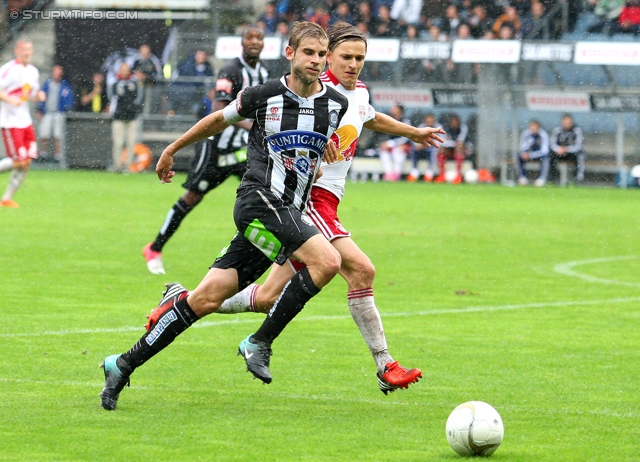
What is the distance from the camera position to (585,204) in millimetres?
21625

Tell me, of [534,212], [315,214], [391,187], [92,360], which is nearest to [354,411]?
[315,214]

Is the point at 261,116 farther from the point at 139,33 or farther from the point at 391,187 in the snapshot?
the point at 139,33

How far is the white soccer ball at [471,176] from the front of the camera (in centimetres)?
2705

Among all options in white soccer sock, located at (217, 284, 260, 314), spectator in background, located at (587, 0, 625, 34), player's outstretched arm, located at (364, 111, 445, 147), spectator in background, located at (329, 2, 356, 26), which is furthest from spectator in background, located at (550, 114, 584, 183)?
white soccer sock, located at (217, 284, 260, 314)

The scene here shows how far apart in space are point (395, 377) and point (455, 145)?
840 inches

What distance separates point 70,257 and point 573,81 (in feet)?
57.7

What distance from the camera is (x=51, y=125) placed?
28.9 meters

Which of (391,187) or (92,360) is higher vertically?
(92,360)

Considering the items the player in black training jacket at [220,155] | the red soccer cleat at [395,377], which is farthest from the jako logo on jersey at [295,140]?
the player in black training jacket at [220,155]

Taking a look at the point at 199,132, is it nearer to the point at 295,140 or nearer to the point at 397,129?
the point at 295,140

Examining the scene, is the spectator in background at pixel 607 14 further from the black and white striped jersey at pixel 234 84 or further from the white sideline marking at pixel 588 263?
the black and white striped jersey at pixel 234 84

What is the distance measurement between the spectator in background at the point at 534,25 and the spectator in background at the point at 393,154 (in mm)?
3497

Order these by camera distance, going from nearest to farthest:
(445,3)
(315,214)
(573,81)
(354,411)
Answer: (354,411) < (315,214) < (573,81) < (445,3)

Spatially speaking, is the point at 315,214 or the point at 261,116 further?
the point at 315,214
